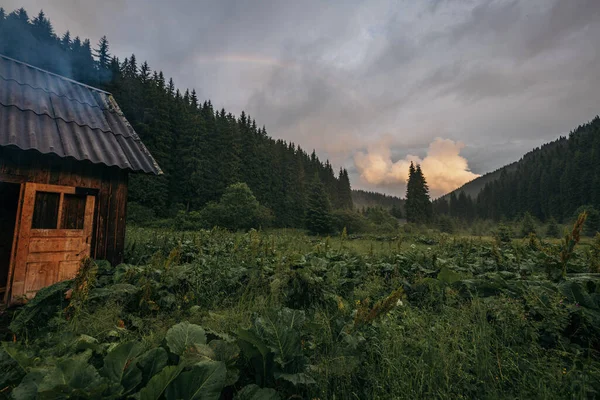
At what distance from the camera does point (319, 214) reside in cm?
4100

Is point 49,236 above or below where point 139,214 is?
below

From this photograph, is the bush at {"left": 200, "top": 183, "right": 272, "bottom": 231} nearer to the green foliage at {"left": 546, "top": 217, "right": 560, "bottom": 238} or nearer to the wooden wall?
the wooden wall

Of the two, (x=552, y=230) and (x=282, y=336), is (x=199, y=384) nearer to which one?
(x=282, y=336)

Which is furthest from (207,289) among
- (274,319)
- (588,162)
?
(588,162)

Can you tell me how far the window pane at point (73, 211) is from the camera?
223 inches

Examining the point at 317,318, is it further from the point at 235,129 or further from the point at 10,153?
the point at 235,129

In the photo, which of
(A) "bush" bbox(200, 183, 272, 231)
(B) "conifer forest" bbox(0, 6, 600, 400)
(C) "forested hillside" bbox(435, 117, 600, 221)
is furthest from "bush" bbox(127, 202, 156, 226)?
(C) "forested hillside" bbox(435, 117, 600, 221)

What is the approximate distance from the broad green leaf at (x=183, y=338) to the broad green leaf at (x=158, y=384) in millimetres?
446

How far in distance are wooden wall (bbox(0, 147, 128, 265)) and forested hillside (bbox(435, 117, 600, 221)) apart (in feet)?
251

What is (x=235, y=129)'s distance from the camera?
49.2 metres

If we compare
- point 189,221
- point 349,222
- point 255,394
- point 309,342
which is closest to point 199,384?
point 255,394

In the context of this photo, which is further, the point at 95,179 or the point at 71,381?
the point at 95,179

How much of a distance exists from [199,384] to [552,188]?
97793 millimetres

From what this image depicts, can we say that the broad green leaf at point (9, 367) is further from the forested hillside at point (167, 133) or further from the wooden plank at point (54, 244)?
the forested hillside at point (167, 133)
